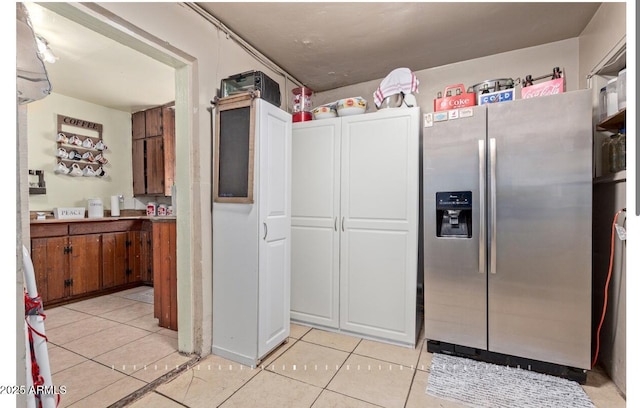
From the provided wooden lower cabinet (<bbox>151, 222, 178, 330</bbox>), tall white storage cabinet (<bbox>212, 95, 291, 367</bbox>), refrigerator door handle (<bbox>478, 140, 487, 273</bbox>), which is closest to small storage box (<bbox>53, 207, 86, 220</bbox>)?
wooden lower cabinet (<bbox>151, 222, 178, 330</bbox>)

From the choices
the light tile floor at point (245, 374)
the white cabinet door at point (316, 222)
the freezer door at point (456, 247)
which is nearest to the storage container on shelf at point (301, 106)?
the white cabinet door at point (316, 222)

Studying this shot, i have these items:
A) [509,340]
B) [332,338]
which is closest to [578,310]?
[509,340]

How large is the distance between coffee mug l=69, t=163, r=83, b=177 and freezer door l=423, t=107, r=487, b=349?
14.1 ft

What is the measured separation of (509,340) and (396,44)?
2441mm

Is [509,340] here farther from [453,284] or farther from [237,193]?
[237,193]

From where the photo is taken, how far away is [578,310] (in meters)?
1.72

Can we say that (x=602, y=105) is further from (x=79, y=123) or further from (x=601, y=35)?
(x=79, y=123)

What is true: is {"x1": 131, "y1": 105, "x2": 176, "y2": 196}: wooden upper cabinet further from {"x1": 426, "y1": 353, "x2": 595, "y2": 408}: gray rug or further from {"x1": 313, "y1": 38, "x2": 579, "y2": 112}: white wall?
{"x1": 426, "y1": 353, "x2": 595, "y2": 408}: gray rug

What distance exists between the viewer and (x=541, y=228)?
1806mm

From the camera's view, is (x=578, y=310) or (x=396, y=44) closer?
(x=578, y=310)

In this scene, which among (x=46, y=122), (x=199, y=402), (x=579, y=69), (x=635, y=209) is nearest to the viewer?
(x=635, y=209)

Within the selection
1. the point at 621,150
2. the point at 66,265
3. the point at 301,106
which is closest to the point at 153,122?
the point at 66,265

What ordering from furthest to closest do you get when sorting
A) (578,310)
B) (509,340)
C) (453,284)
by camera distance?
(453,284) < (509,340) < (578,310)

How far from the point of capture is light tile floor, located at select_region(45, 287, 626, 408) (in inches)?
61.8
